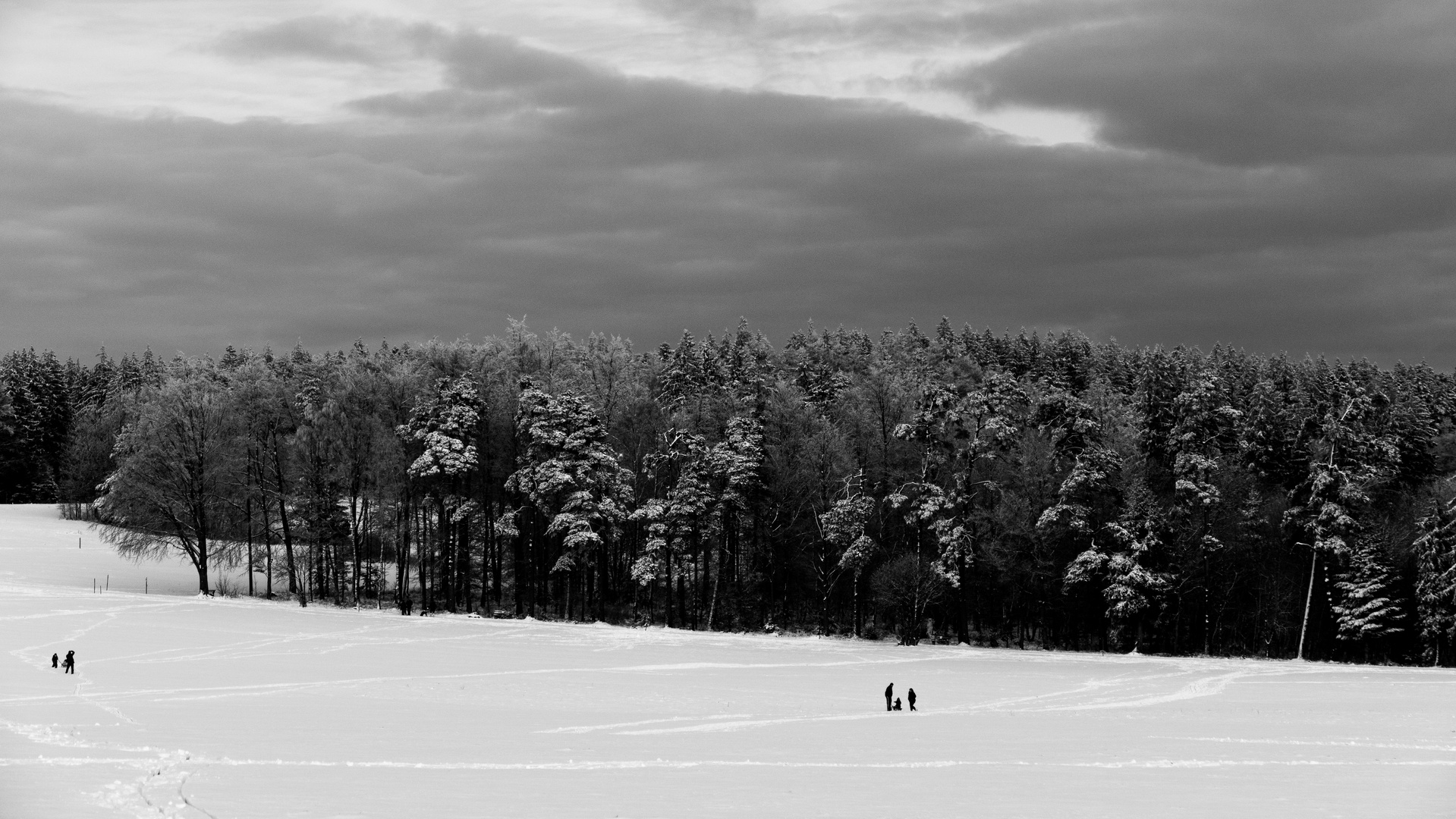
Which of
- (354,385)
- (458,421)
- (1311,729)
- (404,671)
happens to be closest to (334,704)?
(404,671)

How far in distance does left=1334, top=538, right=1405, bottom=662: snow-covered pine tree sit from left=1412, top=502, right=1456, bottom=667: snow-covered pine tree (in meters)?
1.65

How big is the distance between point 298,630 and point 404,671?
57.1 feet

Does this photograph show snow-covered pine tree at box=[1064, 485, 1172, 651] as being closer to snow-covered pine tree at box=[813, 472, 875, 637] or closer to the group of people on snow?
snow-covered pine tree at box=[813, 472, 875, 637]

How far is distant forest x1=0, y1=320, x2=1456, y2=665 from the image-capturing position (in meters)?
74.1

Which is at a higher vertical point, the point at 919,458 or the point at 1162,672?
the point at 919,458

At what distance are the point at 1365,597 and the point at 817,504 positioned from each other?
32246 mm

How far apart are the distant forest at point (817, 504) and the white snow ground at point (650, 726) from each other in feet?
24.2

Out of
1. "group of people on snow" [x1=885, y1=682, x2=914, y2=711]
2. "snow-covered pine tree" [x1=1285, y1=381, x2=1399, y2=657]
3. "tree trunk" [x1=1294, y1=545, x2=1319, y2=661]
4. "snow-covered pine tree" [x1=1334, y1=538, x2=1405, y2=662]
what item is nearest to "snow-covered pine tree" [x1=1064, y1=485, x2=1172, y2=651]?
"tree trunk" [x1=1294, y1=545, x2=1319, y2=661]

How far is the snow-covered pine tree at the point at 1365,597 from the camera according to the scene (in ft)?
233

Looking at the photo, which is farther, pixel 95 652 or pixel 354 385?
pixel 354 385

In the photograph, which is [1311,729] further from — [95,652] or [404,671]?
[95,652]

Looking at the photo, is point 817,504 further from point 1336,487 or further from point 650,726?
point 650,726

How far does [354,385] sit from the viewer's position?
84875mm

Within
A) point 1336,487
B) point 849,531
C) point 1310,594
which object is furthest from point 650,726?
point 1336,487
